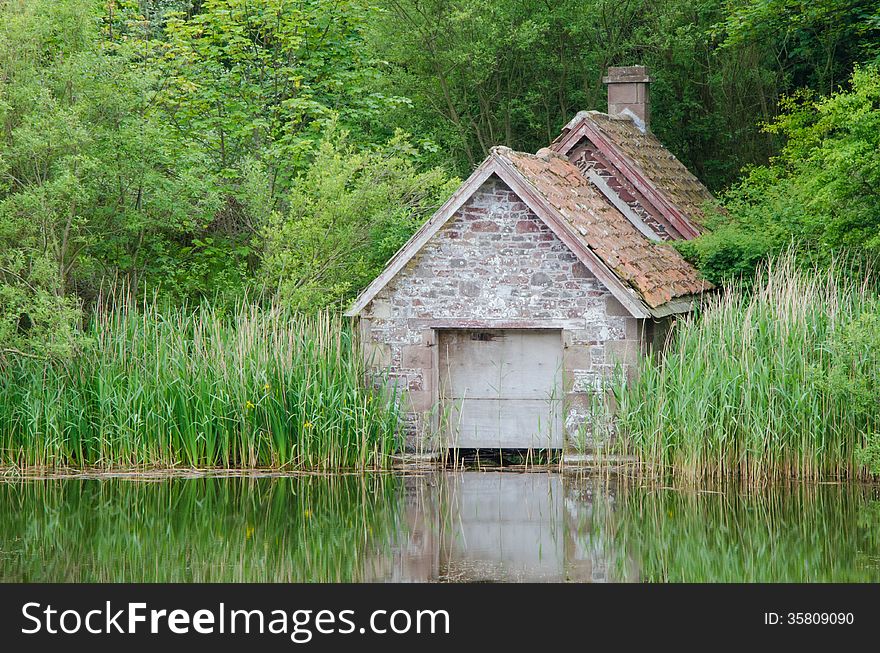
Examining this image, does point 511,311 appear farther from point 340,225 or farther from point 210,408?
point 210,408

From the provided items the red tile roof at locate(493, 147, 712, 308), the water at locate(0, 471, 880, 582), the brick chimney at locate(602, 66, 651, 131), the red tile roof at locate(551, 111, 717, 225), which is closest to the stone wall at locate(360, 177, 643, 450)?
the red tile roof at locate(493, 147, 712, 308)

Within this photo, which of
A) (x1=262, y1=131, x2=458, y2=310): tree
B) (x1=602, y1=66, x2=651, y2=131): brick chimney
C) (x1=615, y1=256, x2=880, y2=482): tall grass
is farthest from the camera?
(x1=602, y1=66, x2=651, y2=131): brick chimney

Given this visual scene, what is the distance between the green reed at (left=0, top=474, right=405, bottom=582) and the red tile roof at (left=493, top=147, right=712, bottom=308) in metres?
4.10

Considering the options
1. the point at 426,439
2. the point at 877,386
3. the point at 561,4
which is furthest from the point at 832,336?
the point at 561,4

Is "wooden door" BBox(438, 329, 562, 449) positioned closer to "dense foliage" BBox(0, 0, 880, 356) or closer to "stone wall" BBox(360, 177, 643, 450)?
"stone wall" BBox(360, 177, 643, 450)

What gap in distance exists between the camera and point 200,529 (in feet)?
45.9

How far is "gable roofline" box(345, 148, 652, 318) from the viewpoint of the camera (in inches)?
684

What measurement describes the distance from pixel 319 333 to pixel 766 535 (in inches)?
272

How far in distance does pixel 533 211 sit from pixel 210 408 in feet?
16.2

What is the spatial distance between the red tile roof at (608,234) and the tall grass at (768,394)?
4.19 ft

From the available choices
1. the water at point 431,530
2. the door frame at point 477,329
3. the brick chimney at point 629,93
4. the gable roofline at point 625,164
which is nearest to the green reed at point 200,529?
the water at point 431,530

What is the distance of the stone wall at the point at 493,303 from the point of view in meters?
Result: 17.9

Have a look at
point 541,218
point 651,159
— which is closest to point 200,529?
point 541,218
